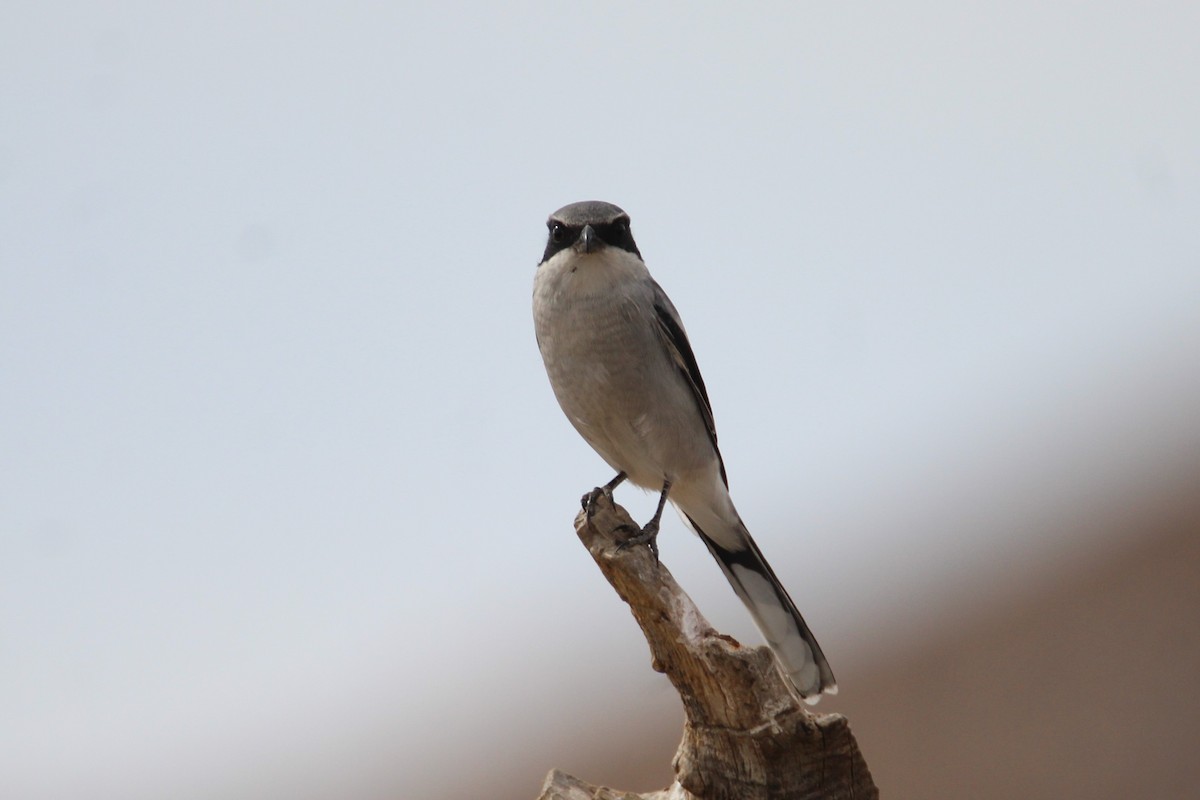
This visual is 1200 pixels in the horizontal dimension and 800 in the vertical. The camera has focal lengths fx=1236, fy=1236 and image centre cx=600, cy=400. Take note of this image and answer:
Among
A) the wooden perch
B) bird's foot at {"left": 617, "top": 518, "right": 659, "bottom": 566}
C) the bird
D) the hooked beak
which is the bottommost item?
the wooden perch

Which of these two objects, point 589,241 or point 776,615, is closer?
point 589,241

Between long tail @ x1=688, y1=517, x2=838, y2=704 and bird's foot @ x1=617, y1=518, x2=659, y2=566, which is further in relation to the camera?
long tail @ x1=688, y1=517, x2=838, y2=704

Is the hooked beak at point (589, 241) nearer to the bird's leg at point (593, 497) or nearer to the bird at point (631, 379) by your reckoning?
the bird at point (631, 379)

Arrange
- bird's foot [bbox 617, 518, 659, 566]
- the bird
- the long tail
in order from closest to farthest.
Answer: bird's foot [bbox 617, 518, 659, 566]
the bird
the long tail

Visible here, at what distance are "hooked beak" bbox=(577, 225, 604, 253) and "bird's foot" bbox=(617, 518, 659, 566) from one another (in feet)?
3.88

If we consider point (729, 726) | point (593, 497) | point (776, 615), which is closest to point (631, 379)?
point (593, 497)

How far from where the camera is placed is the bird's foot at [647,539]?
4742 mm

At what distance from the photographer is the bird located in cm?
522

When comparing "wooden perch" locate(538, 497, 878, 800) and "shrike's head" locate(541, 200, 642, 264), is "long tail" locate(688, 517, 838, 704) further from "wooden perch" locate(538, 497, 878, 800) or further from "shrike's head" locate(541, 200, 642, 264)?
"shrike's head" locate(541, 200, 642, 264)

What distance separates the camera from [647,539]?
484 centimetres

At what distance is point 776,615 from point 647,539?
3.61 ft

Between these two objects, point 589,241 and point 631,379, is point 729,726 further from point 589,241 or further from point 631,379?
point 589,241

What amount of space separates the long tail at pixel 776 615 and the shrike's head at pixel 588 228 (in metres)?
1.45

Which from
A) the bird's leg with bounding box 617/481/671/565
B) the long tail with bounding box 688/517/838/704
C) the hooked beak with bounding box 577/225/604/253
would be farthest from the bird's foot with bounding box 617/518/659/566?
the hooked beak with bounding box 577/225/604/253
